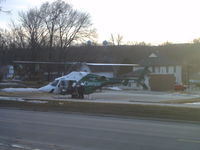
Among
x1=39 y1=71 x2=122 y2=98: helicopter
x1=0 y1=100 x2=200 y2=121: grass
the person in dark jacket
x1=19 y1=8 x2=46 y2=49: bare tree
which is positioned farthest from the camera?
x1=19 y1=8 x2=46 y2=49: bare tree

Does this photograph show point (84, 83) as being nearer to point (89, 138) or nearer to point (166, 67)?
point (89, 138)

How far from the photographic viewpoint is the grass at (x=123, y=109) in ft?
54.6

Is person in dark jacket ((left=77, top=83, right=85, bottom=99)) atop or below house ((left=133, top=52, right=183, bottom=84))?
below

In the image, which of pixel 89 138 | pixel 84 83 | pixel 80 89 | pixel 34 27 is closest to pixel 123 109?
pixel 89 138

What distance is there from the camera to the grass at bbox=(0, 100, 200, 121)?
16.6 m

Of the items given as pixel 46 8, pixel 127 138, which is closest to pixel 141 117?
pixel 127 138

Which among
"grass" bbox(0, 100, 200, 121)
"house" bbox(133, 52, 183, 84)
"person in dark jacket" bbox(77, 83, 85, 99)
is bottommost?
"grass" bbox(0, 100, 200, 121)

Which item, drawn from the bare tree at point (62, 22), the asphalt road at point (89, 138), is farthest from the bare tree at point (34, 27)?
the asphalt road at point (89, 138)

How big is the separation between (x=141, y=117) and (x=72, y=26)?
63.1 metres

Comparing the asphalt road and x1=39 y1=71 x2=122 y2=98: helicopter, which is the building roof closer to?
x1=39 y1=71 x2=122 y2=98: helicopter

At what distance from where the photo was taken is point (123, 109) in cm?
1903

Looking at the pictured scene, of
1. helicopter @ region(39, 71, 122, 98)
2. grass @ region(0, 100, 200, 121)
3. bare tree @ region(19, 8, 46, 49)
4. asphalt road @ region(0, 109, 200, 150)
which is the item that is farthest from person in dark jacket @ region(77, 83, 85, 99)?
bare tree @ region(19, 8, 46, 49)

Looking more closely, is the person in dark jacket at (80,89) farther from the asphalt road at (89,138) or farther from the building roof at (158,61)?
the building roof at (158,61)

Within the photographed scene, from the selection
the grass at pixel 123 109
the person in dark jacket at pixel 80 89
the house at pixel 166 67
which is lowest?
the grass at pixel 123 109
